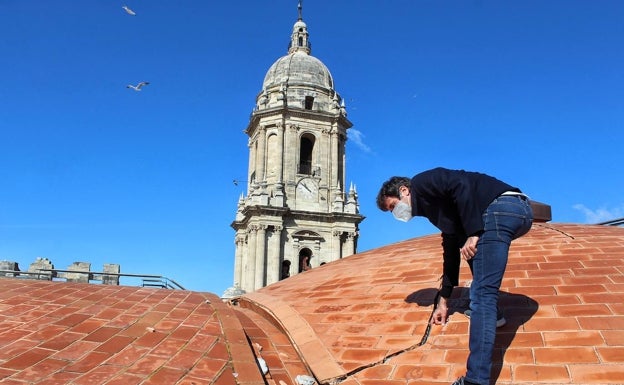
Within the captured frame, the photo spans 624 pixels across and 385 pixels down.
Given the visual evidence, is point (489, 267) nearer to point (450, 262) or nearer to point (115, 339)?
point (450, 262)

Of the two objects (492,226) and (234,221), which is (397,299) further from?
(234,221)

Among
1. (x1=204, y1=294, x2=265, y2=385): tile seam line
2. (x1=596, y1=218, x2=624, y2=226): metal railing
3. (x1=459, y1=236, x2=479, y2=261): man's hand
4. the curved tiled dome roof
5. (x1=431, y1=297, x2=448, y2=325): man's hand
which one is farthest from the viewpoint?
(x1=596, y1=218, x2=624, y2=226): metal railing

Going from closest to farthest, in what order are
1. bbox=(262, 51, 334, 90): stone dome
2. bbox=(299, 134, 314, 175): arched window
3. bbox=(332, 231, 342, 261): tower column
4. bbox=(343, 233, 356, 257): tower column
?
1. bbox=(332, 231, 342, 261): tower column
2. bbox=(343, 233, 356, 257): tower column
3. bbox=(299, 134, 314, 175): arched window
4. bbox=(262, 51, 334, 90): stone dome

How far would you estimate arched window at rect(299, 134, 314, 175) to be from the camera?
3170cm

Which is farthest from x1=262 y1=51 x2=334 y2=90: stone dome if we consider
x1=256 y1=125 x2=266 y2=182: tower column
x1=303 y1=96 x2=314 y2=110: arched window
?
x1=256 y1=125 x2=266 y2=182: tower column

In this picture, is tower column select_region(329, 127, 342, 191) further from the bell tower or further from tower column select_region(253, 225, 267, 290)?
tower column select_region(253, 225, 267, 290)

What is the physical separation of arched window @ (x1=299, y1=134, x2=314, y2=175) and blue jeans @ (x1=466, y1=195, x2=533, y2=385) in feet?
92.4

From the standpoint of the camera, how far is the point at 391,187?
3590 millimetres

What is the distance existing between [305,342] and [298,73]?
30.1 m

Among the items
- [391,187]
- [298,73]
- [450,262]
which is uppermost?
[298,73]

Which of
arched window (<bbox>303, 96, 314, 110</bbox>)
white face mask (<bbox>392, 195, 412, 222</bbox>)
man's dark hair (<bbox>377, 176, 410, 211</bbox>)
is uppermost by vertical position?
arched window (<bbox>303, 96, 314, 110</bbox>)

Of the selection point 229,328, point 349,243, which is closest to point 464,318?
point 229,328

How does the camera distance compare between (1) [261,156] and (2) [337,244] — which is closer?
(2) [337,244]

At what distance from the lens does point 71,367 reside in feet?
12.0
